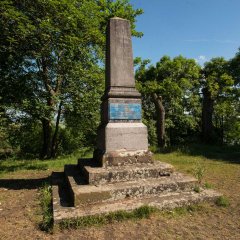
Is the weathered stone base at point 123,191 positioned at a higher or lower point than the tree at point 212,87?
lower

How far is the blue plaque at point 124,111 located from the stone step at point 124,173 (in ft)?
4.60

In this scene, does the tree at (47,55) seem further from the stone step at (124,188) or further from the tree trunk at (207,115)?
the tree trunk at (207,115)

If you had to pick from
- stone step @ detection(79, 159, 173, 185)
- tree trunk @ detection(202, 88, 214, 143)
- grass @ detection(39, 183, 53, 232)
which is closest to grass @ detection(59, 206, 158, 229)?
grass @ detection(39, 183, 53, 232)

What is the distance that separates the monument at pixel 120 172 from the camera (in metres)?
5.07

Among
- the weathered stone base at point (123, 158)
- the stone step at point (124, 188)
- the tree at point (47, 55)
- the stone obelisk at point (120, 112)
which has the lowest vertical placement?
the stone step at point (124, 188)

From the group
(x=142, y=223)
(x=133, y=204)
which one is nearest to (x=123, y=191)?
(x=133, y=204)

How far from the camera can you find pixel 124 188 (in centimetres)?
533

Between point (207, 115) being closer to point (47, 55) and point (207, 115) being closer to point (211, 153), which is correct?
point (211, 153)

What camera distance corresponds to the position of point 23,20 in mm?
10602

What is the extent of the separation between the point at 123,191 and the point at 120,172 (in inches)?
24.3

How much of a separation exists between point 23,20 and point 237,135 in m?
29.5

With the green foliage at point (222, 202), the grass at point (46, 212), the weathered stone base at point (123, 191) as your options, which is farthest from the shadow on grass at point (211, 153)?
the grass at point (46, 212)

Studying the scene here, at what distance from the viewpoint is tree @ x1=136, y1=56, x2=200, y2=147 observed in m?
18.5

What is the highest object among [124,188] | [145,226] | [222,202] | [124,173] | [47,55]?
[47,55]
